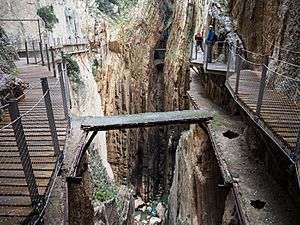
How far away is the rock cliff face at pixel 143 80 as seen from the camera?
23.2 m

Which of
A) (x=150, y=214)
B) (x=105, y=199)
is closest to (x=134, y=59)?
(x=150, y=214)

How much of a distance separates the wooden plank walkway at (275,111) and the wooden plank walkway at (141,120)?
161 cm

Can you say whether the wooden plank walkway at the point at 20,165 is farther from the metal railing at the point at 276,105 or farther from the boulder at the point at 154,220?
the boulder at the point at 154,220

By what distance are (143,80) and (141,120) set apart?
20.5m

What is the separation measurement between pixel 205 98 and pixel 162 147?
18070mm

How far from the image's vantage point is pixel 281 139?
4.32m

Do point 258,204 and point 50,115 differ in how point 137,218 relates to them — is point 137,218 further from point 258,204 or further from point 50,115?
point 50,115

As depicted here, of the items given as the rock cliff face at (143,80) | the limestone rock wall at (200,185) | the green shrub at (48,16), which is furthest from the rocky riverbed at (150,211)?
the green shrub at (48,16)

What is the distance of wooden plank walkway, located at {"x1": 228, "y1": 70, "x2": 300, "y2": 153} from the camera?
14.6 feet

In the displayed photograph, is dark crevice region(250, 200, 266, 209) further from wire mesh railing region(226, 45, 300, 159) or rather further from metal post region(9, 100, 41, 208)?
metal post region(9, 100, 41, 208)

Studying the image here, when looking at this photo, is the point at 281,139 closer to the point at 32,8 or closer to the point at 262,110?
the point at 262,110

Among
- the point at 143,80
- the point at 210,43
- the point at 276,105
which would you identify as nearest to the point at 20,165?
the point at 276,105

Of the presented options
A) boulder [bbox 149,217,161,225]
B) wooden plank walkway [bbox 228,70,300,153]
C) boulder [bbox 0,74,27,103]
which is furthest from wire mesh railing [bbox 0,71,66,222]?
boulder [bbox 149,217,161,225]

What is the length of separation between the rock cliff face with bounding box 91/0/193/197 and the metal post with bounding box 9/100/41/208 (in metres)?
18.8
